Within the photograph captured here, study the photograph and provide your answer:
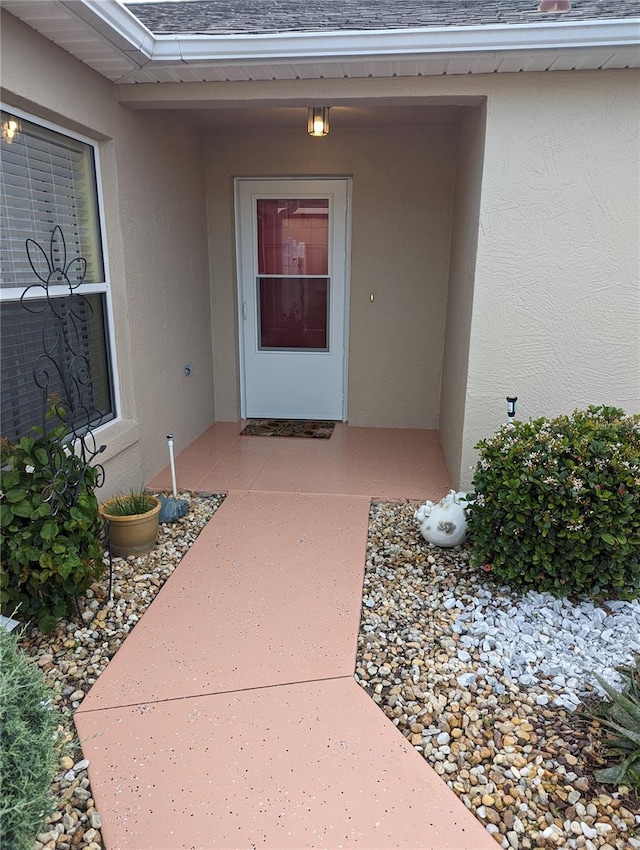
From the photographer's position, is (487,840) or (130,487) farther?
(130,487)

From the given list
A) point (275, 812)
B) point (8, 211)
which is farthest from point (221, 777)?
point (8, 211)

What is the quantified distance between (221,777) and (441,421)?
3.92 meters

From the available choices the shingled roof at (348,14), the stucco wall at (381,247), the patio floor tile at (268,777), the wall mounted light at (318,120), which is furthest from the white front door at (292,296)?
the patio floor tile at (268,777)

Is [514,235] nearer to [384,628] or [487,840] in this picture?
[384,628]

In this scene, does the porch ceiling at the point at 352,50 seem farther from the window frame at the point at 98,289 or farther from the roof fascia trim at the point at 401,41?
the window frame at the point at 98,289

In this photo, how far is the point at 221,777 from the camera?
1.91 meters

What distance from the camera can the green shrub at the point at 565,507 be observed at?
2629 mm

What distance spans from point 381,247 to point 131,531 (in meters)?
3.53

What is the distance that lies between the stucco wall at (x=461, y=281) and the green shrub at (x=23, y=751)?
2988 millimetres

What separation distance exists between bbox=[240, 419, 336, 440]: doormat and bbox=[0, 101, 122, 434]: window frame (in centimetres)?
181

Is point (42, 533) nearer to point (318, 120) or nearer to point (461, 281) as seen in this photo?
point (461, 281)

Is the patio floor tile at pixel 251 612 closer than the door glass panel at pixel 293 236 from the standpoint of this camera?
Yes

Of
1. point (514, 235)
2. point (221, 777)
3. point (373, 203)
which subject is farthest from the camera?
point (373, 203)

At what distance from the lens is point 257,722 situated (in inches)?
84.0
